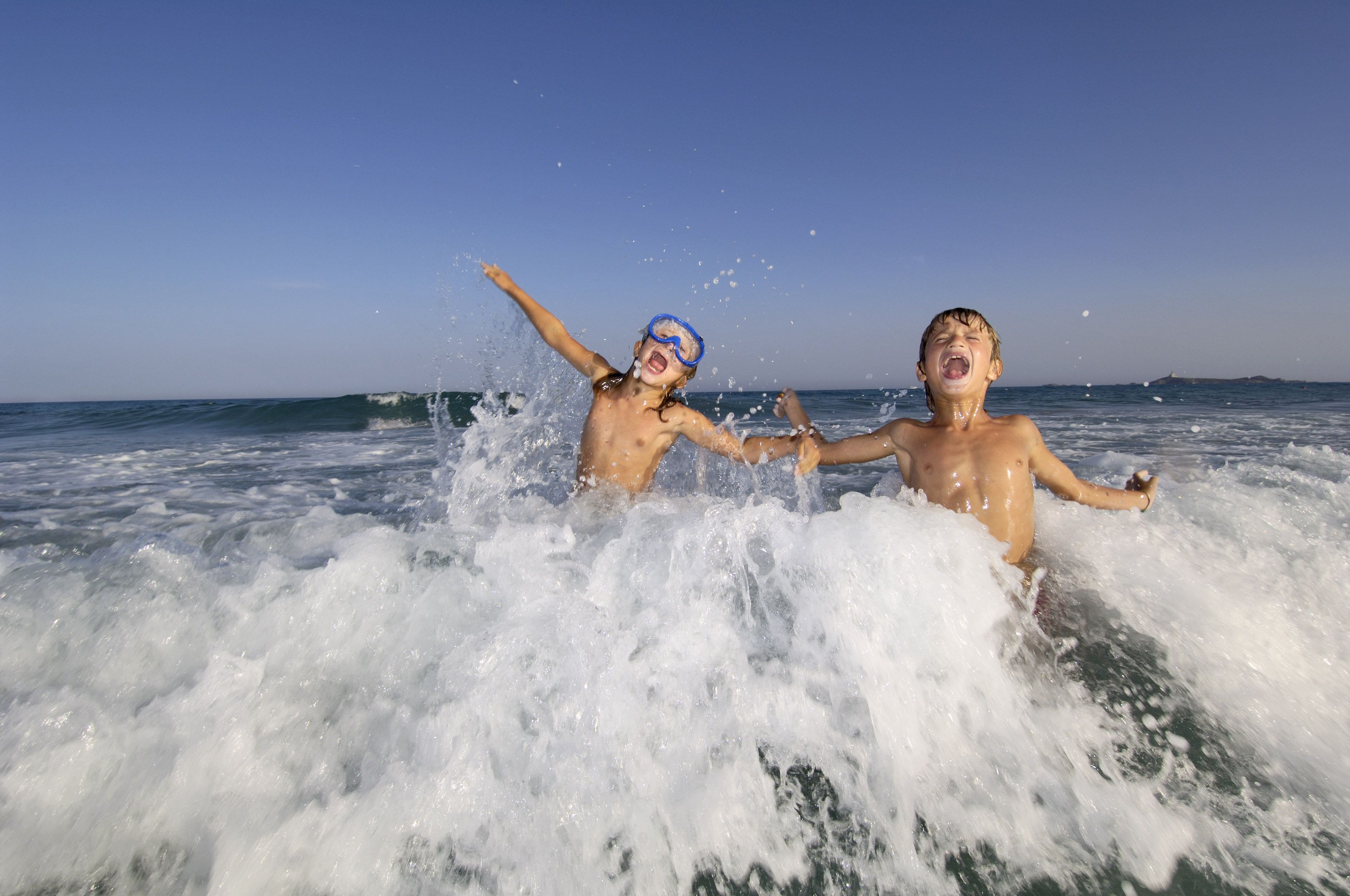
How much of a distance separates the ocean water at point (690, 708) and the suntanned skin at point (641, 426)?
0.49 m

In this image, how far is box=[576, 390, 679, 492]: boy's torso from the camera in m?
3.85

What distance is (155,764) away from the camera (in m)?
1.80

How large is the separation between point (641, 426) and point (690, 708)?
2.04 metres

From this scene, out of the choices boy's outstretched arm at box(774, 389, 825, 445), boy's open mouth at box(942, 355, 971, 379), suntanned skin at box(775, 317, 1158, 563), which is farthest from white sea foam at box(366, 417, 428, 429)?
boy's open mouth at box(942, 355, 971, 379)

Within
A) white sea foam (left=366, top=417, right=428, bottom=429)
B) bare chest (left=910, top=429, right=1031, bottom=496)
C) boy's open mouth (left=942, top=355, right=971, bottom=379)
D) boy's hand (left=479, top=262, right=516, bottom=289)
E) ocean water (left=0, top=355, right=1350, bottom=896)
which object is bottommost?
ocean water (left=0, top=355, right=1350, bottom=896)

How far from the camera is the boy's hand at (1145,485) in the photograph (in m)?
2.97

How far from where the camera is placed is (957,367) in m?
2.85

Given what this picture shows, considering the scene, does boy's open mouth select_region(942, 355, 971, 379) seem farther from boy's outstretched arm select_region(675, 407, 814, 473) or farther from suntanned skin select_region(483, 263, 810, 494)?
suntanned skin select_region(483, 263, 810, 494)

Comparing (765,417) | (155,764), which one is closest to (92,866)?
(155,764)

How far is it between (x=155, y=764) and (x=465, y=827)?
91 cm

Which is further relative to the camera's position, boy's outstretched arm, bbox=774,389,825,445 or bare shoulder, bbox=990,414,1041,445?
boy's outstretched arm, bbox=774,389,825,445

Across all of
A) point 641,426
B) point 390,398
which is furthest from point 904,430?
point 390,398

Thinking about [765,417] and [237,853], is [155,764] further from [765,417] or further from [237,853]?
[765,417]

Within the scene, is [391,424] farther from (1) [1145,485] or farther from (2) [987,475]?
(1) [1145,485]
